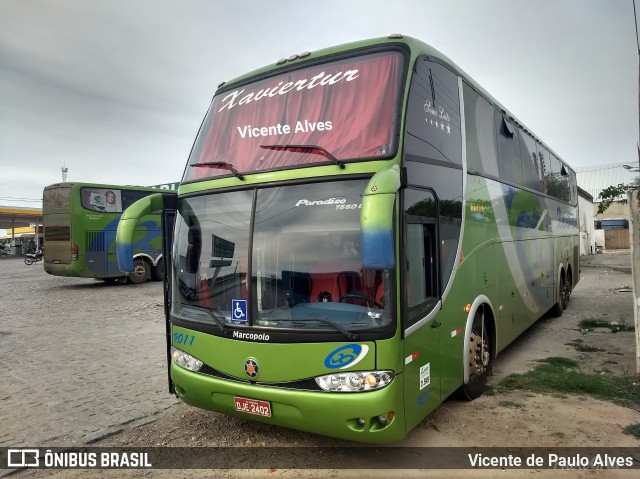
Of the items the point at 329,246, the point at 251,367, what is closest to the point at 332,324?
the point at 329,246

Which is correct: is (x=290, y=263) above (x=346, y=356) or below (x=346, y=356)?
above

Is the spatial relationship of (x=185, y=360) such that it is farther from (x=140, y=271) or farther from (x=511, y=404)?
(x=140, y=271)

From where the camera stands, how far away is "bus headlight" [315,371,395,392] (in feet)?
11.5

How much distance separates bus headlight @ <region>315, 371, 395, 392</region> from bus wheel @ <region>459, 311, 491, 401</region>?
1.94 meters

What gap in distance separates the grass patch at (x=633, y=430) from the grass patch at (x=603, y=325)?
16.2 ft

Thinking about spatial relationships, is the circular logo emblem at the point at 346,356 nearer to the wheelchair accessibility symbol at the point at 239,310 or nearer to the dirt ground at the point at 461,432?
the wheelchair accessibility symbol at the point at 239,310

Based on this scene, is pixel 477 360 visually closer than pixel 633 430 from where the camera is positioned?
No

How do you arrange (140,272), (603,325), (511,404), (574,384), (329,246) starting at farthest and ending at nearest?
1. (140,272)
2. (603,325)
3. (574,384)
4. (511,404)
5. (329,246)

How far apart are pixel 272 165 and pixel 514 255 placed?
4403mm

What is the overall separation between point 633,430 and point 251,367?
146 inches

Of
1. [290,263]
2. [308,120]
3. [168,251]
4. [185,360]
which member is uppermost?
[308,120]

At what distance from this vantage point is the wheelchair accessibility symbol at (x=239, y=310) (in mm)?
3914

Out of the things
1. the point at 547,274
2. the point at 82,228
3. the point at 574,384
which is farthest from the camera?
the point at 82,228

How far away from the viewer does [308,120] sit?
165 inches
